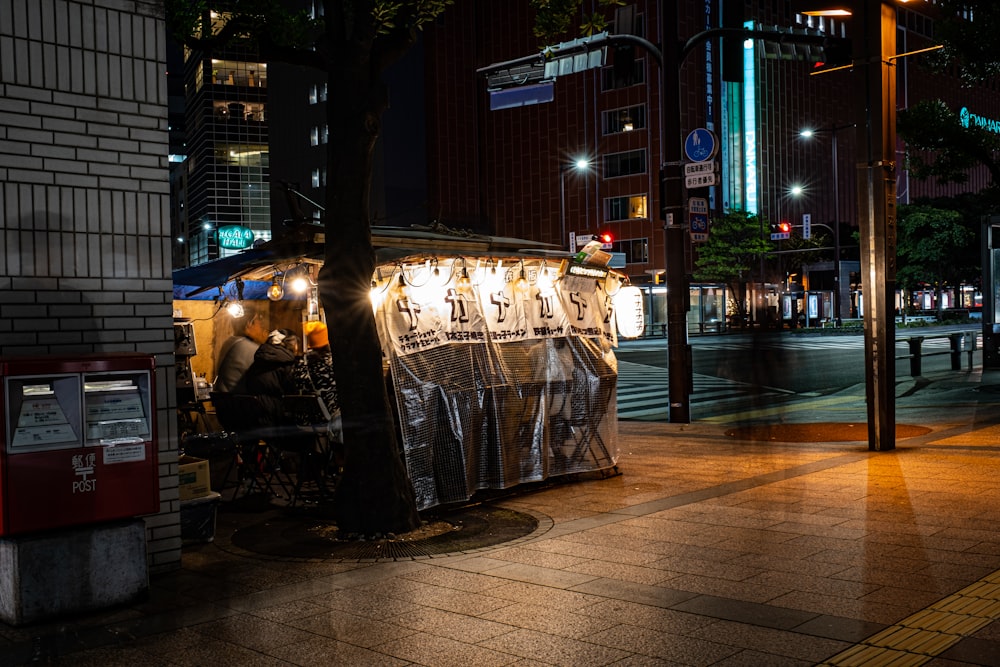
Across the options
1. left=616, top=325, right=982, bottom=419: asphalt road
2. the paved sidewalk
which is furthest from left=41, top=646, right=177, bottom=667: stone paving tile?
left=616, top=325, right=982, bottom=419: asphalt road

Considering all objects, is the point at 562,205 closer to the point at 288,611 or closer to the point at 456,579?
the point at 456,579

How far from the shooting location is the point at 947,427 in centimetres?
1398

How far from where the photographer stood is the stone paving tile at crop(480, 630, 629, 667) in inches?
185

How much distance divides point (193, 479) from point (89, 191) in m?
2.54

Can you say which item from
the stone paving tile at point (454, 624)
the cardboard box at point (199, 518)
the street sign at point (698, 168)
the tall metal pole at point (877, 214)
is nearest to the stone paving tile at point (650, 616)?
the stone paving tile at point (454, 624)

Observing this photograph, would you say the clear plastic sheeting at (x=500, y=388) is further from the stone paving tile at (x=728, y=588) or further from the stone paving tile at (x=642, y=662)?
the stone paving tile at (x=642, y=662)

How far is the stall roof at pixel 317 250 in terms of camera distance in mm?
9281

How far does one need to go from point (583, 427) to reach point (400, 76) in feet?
159

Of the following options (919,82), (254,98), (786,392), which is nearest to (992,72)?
(786,392)

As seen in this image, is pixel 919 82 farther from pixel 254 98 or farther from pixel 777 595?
pixel 777 595

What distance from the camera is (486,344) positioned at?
9445 mm

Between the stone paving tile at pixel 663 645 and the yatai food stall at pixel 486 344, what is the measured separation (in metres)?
3.63

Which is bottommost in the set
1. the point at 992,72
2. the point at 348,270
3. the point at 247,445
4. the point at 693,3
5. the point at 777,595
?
the point at 777,595

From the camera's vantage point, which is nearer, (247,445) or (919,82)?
(247,445)
